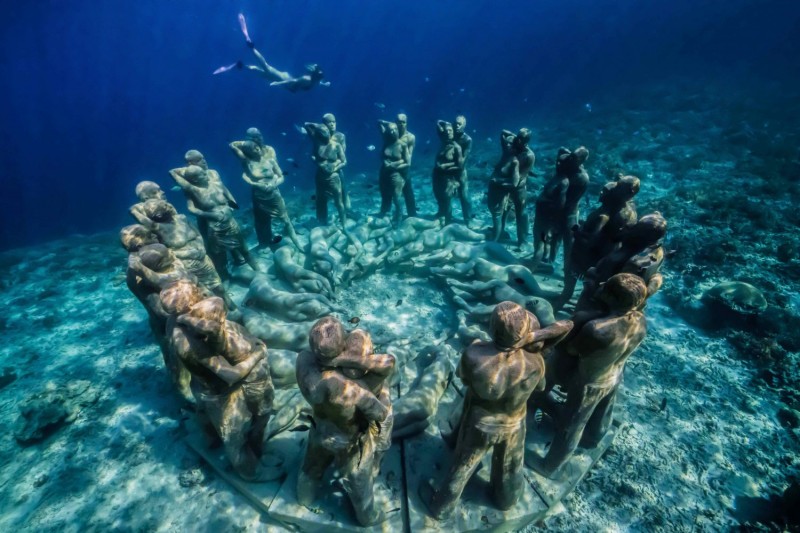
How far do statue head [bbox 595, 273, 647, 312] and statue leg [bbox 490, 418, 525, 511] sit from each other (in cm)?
161

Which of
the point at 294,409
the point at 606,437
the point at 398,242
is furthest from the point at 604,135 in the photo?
the point at 294,409

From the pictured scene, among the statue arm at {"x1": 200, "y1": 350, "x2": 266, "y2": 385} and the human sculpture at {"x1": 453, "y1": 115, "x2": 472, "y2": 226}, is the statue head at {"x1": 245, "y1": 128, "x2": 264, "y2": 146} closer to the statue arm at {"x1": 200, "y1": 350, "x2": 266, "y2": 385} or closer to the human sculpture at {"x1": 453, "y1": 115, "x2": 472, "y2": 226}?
the human sculpture at {"x1": 453, "y1": 115, "x2": 472, "y2": 226}

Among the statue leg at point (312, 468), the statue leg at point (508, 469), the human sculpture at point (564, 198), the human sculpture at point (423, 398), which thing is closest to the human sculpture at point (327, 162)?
the human sculpture at point (564, 198)

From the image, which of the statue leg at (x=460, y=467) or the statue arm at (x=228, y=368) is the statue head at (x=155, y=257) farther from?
the statue leg at (x=460, y=467)

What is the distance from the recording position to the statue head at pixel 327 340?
3.33m

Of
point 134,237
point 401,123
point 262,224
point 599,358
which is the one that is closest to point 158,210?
point 134,237

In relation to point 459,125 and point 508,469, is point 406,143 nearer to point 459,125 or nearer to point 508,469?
point 459,125

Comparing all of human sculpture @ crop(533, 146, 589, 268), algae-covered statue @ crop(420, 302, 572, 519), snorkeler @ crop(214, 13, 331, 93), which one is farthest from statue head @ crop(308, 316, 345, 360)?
snorkeler @ crop(214, 13, 331, 93)

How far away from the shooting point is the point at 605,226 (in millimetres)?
6703

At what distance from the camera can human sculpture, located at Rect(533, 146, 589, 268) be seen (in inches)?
329

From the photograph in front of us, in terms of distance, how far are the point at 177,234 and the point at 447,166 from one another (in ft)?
25.2

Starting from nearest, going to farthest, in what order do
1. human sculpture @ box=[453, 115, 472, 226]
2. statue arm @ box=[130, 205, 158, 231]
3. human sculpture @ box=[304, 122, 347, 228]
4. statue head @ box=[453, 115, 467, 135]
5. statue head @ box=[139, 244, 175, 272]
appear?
1. statue head @ box=[139, 244, 175, 272]
2. statue arm @ box=[130, 205, 158, 231]
3. statue head @ box=[453, 115, 467, 135]
4. human sculpture @ box=[453, 115, 472, 226]
5. human sculpture @ box=[304, 122, 347, 228]

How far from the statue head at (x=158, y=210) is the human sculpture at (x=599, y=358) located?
752 cm

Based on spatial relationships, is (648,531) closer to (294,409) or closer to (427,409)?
(427,409)
